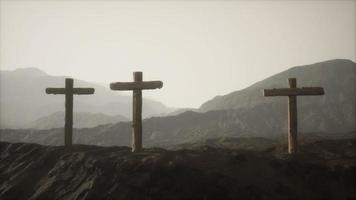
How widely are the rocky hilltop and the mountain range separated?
81.5 ft

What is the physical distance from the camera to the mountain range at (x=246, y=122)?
43.2m

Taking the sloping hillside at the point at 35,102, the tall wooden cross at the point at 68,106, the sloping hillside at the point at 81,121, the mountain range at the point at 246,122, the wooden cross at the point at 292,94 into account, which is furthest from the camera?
the sloping hillside at the point at 35,102

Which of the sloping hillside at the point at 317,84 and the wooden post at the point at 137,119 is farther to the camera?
the sloping hillside at the point at 317,84

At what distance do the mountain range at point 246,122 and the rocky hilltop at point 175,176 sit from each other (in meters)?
24.8

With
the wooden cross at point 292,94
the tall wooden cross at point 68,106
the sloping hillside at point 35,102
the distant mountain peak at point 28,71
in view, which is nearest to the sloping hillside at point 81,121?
the sloping hillside at point 35,102

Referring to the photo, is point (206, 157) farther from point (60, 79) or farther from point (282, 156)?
point (60, 79)

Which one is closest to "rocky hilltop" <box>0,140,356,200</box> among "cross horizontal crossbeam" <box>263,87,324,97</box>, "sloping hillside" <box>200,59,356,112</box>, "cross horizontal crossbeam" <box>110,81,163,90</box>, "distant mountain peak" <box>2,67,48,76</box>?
"cross horizontal crossbeam" <box>110,81,163,90</box>

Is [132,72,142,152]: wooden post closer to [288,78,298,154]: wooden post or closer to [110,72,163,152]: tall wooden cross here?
[110,72,163,152]: tall wooden cross

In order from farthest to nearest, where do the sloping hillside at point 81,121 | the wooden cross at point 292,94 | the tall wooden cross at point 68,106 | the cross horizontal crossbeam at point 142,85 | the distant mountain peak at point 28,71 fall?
1. the distant mountain peak at point 28,71
2. the sloping hillside at point 81,121
3. the tall wooden cross at point 68,106
4. the wooden cross at point 292,94
5. the cross horizontal crossbeam at point 142,85

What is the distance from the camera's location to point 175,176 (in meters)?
10.5

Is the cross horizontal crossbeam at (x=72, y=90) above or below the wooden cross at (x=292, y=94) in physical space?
above

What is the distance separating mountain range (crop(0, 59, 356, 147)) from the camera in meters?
43.2

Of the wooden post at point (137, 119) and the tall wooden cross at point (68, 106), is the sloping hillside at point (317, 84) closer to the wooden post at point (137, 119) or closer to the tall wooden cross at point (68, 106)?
the tall wooden cross at point (68, 106)

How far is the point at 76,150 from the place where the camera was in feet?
45.0
